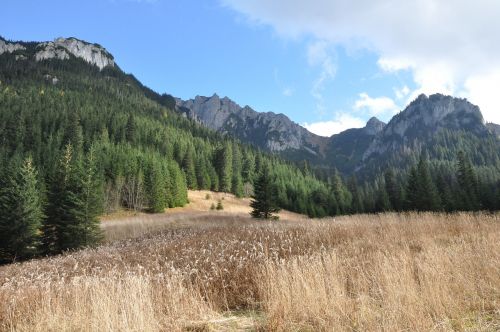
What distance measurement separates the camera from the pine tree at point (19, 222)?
27250 millimetres

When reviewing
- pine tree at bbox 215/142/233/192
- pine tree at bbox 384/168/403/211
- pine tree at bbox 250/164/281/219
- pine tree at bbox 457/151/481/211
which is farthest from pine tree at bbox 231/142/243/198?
pine tree at bbox 457/151/481/211

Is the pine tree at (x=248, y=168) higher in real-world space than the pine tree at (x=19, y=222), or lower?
higher

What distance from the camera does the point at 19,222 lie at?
1085 inches

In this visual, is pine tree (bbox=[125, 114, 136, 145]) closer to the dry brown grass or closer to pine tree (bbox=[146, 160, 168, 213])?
pine tree (bbox=[146, 160, 168, 213])

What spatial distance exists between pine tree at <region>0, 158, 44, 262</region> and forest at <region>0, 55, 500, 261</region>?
73 millimetres

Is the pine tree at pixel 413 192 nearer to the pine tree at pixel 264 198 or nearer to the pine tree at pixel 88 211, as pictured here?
the pine tree at pixel 264 198

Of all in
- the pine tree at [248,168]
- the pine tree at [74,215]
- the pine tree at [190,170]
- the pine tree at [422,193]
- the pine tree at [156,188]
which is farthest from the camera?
the pine tree at [248,168]

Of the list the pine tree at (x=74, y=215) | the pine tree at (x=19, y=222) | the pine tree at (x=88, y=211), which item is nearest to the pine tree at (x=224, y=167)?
the pine tree at (x=74, y=215)

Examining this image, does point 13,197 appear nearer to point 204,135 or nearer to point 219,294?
Answer: point 219,294

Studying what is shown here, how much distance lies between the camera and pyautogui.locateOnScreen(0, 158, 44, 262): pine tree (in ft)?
89.4

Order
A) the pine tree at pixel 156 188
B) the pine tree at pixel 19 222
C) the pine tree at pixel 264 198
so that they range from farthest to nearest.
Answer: the pine tree at pixel 156 188 < the pine tree at pixel 264 198 < the pine tree at pixel 19 222

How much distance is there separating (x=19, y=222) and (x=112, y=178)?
3986cm

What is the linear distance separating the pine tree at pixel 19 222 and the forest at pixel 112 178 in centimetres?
7

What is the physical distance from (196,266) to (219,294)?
1.40 metres
